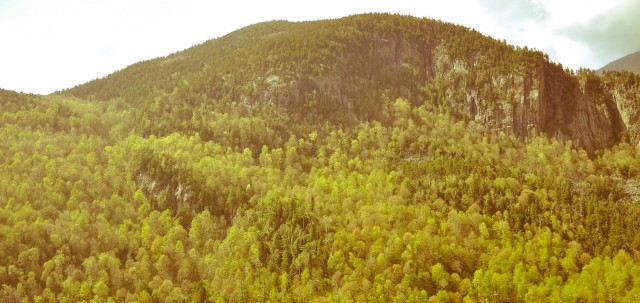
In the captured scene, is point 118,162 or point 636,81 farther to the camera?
point 636,81

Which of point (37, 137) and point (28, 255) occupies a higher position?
point (37, 137)

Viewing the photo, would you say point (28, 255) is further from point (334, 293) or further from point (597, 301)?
point (597, 301)

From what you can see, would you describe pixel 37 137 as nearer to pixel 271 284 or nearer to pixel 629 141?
pixel 271 284

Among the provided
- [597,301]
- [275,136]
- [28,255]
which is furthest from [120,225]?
[597,301]

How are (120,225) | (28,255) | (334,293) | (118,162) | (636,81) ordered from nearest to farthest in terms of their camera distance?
(334,293), (28,255), (120,225), (118,162), (636,81)

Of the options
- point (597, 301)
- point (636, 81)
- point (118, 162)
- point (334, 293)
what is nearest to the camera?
point (597, 301)

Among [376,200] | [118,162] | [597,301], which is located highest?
[118,162]

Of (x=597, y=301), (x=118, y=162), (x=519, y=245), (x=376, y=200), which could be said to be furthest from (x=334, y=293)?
(x=118, y=162)
